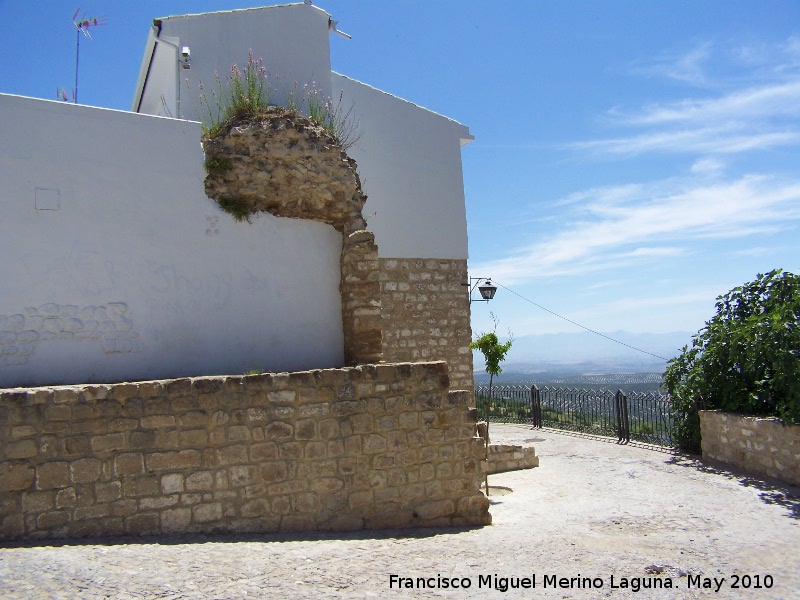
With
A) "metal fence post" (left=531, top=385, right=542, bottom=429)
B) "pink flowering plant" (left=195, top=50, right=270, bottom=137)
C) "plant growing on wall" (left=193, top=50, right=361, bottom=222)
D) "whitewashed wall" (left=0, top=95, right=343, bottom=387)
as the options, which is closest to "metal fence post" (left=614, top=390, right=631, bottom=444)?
"metal fence post" (left=531, top=385, right=542, bottom=429)

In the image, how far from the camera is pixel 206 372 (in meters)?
7.05

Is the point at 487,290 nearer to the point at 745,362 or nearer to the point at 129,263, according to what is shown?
the point at 745,362

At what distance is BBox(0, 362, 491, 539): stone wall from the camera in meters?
5.36

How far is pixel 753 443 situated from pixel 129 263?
30.7 feet

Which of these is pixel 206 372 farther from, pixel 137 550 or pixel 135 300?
pixel 137 550

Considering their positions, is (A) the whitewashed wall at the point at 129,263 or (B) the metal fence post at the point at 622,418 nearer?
(A) the whitewashed wall at the point at 129,263

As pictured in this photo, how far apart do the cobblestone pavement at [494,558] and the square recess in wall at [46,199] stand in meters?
3.12

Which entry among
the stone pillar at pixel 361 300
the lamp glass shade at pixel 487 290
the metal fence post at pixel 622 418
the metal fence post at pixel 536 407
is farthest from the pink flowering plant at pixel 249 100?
the metal fence post at pixel 536 407

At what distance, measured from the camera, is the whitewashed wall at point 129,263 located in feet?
20.5

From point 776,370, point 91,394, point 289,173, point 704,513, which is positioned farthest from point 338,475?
point 776,370

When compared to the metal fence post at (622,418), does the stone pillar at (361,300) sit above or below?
above

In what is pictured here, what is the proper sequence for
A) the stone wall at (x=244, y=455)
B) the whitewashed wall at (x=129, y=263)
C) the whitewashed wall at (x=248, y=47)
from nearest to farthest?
the stone wall at (x=244, y=455), the whitewashed wall at (x=129, y=263), the whitewashed wall at (x=248, y=47)

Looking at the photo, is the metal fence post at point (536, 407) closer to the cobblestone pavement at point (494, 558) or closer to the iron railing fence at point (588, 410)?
the iron railing fence at point (588, 410)

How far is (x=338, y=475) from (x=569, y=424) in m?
11.7
